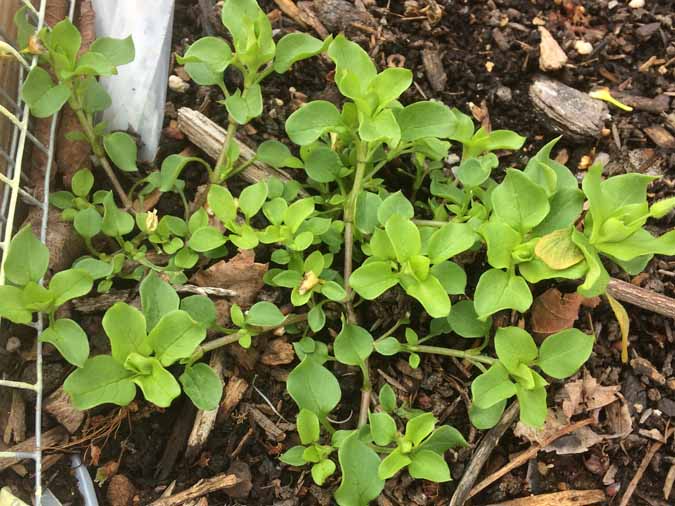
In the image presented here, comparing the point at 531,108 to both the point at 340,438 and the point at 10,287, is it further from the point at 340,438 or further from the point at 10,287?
the point at 10,287

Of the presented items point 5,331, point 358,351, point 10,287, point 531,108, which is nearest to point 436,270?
point 358,351

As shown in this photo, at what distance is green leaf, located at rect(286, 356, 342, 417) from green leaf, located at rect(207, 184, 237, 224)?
419mm

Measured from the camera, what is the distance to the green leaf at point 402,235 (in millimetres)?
1536

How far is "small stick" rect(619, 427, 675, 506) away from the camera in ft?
5.83

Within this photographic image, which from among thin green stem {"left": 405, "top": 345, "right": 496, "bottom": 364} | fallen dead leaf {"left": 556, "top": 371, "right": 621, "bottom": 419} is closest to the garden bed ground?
fallen dead leaf {"left": 556, "top": 371, "right": 621, "bottom": 419}

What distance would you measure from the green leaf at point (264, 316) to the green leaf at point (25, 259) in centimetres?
48

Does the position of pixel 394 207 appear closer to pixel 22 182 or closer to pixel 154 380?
pixel 154 380

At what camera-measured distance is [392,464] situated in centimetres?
151

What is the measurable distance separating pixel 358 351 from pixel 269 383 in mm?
303

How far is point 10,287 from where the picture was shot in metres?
1.50

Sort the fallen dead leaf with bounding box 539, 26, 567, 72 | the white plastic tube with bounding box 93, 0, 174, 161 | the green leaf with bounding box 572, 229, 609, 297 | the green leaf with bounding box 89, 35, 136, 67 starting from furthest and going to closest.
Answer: the fallen dead leaf with bounding box 539, 26, 567, 72
the white plastic tube with bounding box 93, 0, 174, 161
the green leaf with bounding box 89, 35, 136, 67
the green leaf with bounding box 572, 229, 609, 297

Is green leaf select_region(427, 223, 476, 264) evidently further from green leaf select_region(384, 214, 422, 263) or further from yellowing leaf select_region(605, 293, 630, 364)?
yellowing leaf select_region(605, 293, 630, 364)

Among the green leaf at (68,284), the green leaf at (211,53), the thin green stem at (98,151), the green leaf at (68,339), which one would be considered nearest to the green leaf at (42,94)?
the thin green stem at (98,151)

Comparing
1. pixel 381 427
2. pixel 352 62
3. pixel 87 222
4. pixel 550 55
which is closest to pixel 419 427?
pixel 381 427
